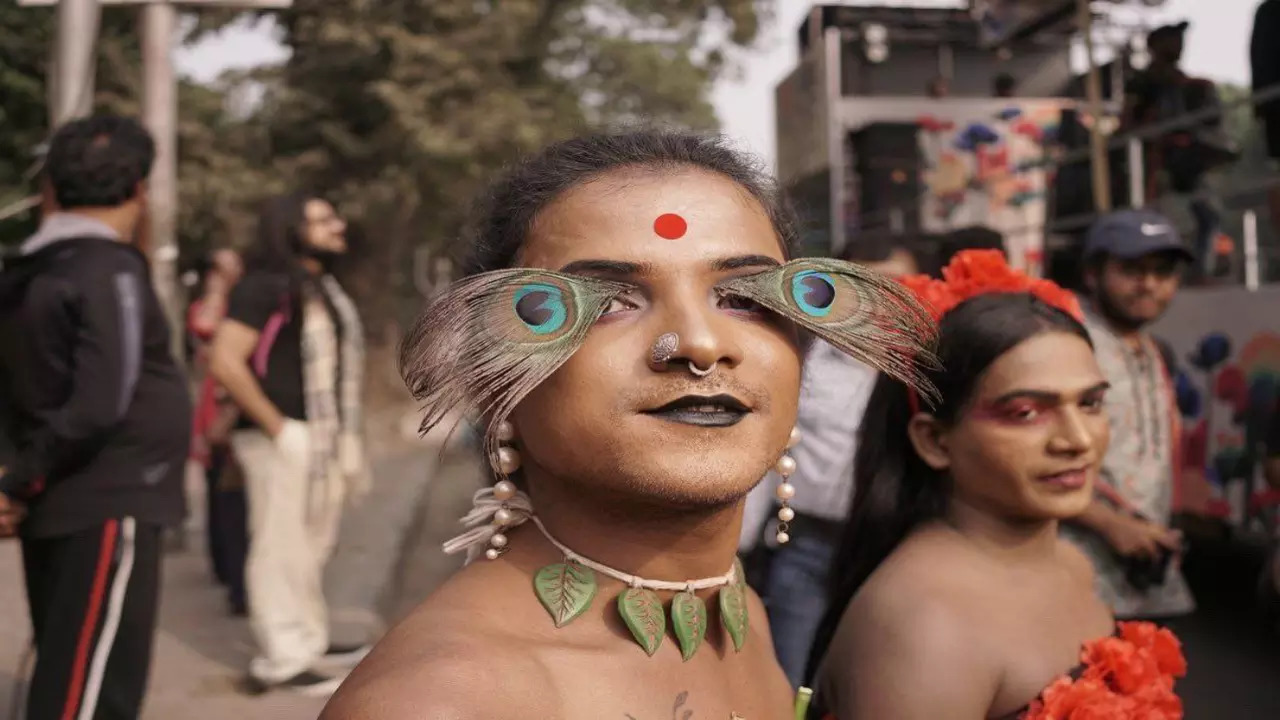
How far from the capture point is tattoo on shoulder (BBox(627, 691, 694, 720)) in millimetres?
1345

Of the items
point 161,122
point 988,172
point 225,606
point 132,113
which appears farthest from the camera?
point 132,113

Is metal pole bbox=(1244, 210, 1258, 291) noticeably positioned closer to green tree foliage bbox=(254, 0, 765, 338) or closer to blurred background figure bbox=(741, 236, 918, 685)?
blurred background figure bbox=(741, 236, 918, 685)

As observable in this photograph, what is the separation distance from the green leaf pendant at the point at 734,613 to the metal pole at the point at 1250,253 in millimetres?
5535

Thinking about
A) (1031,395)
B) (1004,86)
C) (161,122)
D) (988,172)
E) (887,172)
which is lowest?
(1031,395)

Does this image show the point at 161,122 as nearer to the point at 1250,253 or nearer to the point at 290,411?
the point at 290,411

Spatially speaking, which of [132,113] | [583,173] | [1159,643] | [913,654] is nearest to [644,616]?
[583,173]

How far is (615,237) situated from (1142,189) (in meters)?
6.53

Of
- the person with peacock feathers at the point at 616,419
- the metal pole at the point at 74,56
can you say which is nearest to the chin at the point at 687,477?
the person with peacock feathers at the point at 616,419

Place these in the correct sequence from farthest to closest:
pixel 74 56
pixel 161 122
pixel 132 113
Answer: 1. pixel 132 113
2. pixel 161 122
3. pixel 74 56

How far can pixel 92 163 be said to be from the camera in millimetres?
3055

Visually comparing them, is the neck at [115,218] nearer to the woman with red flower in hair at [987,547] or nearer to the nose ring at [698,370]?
the woman with red flower in hair at [987,547]

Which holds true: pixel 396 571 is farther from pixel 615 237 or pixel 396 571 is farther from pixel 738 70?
pixel 738 70

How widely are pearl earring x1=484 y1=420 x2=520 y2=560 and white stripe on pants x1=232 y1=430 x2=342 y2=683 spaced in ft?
10.4

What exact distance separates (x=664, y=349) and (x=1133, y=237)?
2.62 metres
